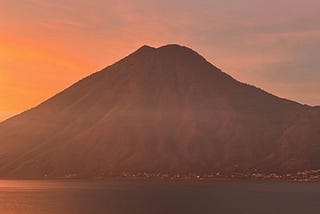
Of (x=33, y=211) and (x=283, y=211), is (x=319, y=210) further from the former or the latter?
(x=33, y=211)

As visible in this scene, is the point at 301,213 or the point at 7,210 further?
the point at 7,210

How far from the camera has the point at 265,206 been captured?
192 meters

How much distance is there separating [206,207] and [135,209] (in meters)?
23.9

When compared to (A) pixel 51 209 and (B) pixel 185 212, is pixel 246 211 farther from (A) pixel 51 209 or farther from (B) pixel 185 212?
(A) pixel 51 209

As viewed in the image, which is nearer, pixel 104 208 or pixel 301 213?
pixel 301 213

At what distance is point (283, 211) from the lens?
174875 millimetres

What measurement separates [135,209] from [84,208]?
59.2ft

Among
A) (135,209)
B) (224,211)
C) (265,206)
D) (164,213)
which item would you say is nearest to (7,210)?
(135,209)

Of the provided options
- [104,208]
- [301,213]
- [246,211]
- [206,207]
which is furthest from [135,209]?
[301,213]

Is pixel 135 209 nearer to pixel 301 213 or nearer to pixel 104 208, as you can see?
pixel 104 208

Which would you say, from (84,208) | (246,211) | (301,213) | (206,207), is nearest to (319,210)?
(301,213)

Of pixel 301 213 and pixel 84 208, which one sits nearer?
pixel 301 213

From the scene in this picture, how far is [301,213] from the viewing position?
169125 mm

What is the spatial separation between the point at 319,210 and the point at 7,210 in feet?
329
